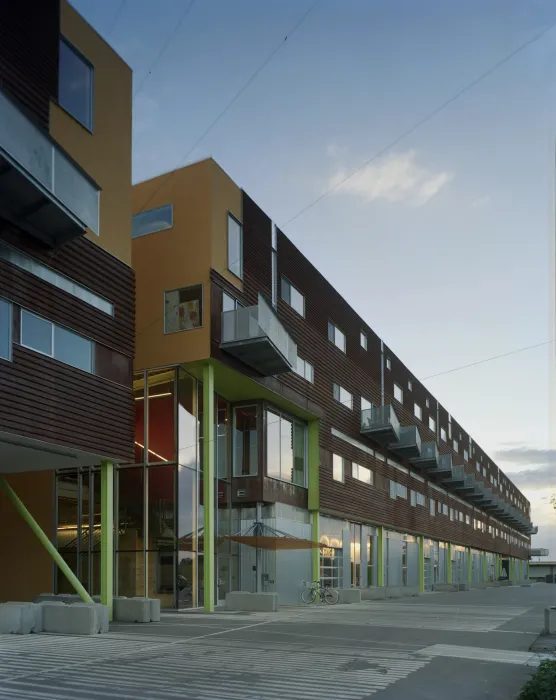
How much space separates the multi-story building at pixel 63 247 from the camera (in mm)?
16812

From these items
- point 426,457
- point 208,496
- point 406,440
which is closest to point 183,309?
point 208,496

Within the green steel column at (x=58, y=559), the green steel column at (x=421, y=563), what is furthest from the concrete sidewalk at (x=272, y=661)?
the green steel column at (x=421, y=563)

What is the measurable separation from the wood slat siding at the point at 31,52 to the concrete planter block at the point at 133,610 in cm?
1217

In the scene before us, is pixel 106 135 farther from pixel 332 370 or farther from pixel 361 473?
pixel 361 473

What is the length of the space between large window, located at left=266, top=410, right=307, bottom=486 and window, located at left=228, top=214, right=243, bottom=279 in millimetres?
6312

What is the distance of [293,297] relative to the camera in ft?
109

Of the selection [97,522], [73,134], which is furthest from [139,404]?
[73,134]

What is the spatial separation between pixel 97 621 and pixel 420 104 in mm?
13499

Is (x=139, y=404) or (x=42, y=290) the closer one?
(x=42, y=290)

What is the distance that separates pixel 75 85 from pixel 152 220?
7.55 metres

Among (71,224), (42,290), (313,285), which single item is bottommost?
(42,290)

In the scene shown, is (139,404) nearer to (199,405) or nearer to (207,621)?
(199,405)

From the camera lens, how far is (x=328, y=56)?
9375mm

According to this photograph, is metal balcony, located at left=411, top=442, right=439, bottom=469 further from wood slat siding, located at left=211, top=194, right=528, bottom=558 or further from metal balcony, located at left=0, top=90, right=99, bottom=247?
metal balcony, located at left=0, top=90, right=99, bottom=247
